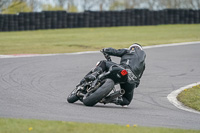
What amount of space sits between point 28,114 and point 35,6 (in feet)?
99.7

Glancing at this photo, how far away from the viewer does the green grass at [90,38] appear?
18.3 m

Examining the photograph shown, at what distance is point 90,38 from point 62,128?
17.5 m

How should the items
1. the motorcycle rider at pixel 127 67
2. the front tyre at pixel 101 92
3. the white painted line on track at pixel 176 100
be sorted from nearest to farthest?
the front tyre at pixel 101 92 → the motorcycle rider at pixel 127 67 → the white painted line on track at pixel 176 100

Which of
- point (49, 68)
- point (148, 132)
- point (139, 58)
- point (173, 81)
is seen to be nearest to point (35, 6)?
point (49, 68)

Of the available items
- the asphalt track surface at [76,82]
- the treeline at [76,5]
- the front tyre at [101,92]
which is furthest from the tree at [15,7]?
the front tyre at [101,92]

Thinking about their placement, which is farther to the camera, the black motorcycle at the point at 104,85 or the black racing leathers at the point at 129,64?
the black racing leathers at the point at 129,64

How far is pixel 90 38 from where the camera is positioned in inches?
888

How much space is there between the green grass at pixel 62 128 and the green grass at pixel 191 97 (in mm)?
2610

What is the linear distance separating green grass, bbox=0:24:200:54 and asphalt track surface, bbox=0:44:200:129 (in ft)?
9.72

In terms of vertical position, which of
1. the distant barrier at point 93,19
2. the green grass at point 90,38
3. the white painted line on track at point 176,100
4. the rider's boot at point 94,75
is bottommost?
the green grass at point 90,38

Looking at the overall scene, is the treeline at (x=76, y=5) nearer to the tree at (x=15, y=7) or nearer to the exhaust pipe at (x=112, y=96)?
the tree at (x=15, y=7)

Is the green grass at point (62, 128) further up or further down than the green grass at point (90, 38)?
further up

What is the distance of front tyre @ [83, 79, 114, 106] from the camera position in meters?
7.03

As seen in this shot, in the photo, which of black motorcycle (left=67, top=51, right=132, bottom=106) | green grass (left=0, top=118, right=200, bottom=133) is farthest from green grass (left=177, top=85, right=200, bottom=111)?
green grass (left=0, top=118, right=200, bottom=133)
